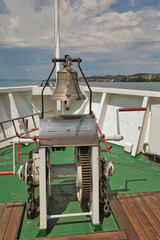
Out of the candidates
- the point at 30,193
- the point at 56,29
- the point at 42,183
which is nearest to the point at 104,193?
the point at 42,183

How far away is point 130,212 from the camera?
3.11 m

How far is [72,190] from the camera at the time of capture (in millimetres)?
3994

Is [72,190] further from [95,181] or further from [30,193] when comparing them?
[95,181]

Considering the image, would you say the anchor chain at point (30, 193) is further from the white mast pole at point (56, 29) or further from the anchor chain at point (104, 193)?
the white mast pole at point (56, 29)

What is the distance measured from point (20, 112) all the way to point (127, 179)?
16.1 feet

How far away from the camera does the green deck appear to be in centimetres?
288

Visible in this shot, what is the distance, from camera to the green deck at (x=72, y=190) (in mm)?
2883

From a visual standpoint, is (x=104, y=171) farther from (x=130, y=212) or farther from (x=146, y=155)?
(x=146, y=155)

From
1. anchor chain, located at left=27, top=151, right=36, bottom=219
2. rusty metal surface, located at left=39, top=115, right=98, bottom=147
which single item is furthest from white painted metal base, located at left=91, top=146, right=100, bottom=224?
anchor chain, located at left=27, top=151, right=36, bottom=219

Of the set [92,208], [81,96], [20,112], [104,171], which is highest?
[81,96]

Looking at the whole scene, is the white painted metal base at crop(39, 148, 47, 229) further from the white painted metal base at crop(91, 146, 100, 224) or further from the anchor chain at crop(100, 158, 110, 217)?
the anchor chain at crop(100, 158, 110, 217)

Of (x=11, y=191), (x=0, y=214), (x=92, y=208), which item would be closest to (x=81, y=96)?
(x=92, y=208)

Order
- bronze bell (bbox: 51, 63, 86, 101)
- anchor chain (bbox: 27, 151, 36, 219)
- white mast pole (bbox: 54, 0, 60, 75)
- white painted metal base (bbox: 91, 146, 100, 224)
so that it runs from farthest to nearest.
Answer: white mast pole (bbox: 54, 0, 60, 75)
anchor chain (bbox: 27, 151, 36, 219)
white painted metal base (bbox: 91, 146, 100, 224)
bronze bell (bbox: 51, 63, 86, 101)

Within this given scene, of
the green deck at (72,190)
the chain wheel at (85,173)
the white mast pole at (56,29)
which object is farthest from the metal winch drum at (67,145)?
the white mast pole at (56,29)
